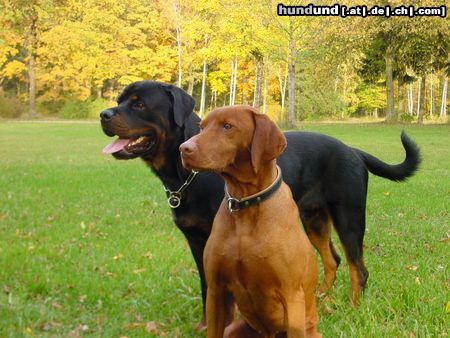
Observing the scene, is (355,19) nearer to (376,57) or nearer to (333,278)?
(376,57)

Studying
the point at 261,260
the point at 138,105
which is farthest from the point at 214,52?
the point at 261,260

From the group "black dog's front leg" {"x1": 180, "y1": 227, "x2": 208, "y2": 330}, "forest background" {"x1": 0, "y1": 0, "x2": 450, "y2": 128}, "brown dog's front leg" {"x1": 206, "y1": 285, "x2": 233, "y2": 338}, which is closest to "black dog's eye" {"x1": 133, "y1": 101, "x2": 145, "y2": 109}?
"black dog's front leg" {"x1": 180, "y1": 227, "x2": 208, "y2": 330}

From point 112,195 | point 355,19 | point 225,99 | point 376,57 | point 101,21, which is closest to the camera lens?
point 112,195

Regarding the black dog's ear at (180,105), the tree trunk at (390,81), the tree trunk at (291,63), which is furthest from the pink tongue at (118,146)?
the tree trunk at (390,81)

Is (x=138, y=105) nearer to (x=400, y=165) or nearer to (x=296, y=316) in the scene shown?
(x=296, y=316)

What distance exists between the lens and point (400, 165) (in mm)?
4953

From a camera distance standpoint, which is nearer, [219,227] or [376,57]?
[219,227]

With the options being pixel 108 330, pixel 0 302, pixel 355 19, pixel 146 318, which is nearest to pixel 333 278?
pixel 146 318

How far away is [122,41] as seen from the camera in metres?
44.1

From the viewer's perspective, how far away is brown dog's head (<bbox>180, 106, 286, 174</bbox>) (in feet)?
9.30

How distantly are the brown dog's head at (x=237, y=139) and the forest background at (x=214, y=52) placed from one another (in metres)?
29.6

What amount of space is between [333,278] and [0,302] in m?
2.80

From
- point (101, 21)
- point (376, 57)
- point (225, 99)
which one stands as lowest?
point (225, 99)

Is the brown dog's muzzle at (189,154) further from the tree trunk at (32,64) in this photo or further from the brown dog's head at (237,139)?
the tree trunk at (32,64)
